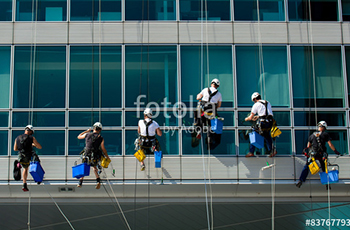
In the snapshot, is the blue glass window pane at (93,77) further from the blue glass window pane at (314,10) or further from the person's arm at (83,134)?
the blue glass window pane at (314,10)

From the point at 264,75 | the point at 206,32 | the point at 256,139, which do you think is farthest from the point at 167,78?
the point at 256,139

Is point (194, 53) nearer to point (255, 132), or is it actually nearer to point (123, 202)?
point (255, 132)

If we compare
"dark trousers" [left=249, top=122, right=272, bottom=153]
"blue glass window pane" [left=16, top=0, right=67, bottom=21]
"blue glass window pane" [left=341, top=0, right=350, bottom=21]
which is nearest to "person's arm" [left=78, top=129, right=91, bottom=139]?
"blue glass window pane" [left=16, top=0, right=67, bottom=21]

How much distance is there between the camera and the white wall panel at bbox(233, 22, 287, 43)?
14.1 m

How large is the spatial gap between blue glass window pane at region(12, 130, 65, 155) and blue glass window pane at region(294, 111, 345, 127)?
21.4 feet

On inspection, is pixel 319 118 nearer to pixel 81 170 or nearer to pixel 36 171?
pixel 81 170

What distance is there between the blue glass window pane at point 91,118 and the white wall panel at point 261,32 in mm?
4032

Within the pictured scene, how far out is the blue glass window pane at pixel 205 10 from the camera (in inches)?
561

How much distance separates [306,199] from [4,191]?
8249 millimetres

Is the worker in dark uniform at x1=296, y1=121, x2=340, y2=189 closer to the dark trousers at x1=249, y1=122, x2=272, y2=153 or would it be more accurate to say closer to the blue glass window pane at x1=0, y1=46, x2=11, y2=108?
the dark trousers at x1=249, y1=122, x2=272, y2=153

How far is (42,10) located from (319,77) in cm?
819

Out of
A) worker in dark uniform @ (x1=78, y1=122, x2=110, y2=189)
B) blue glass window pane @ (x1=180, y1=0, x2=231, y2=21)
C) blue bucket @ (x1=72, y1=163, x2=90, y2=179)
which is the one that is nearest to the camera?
blue bucket @ (x1=72, y1=163, x2=90, y2=179)

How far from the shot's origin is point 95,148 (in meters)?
12.6

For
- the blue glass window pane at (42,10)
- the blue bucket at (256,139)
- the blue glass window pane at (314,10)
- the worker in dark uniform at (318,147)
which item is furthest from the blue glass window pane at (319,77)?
the blue glass window pane at (42,10)
